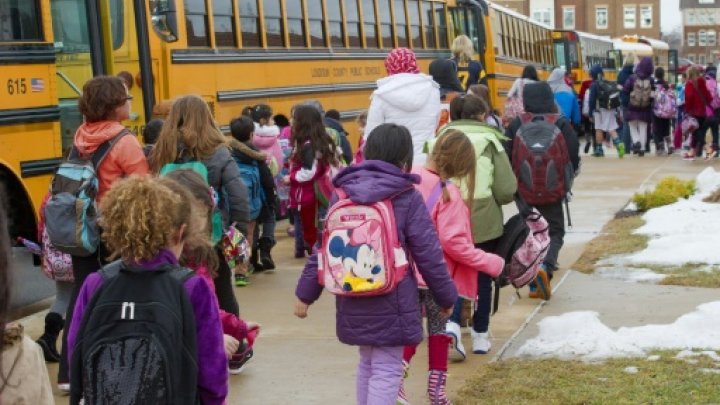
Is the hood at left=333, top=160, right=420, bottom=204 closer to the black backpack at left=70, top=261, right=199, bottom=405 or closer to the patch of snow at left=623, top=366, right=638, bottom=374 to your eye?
the black backpack at left=70, top=261, right=199, bottom=405

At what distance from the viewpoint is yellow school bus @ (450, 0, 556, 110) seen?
23.9 m

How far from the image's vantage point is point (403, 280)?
5.48 m

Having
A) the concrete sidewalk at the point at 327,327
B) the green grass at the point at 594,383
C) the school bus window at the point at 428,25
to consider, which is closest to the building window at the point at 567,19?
the school bus window at the point at 428,25

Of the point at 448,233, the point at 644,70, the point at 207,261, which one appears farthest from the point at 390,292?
the point at 644,70

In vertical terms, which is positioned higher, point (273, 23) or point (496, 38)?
point (273, 23)

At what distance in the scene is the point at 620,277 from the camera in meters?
9.80

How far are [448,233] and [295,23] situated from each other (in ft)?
31.4

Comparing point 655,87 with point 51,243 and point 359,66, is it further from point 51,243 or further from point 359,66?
point 51,243

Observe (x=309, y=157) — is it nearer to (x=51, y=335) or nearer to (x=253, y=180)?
(x=253, y=180)

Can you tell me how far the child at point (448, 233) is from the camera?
6297 millimetres

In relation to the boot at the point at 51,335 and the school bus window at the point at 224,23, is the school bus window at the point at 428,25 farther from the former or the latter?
the boot at the point at 51,335

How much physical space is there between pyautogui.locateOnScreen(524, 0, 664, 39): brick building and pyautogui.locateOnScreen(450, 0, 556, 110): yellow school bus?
65027 mm

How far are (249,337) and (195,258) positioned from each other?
373mm

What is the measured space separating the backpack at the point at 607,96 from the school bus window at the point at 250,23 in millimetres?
10412
